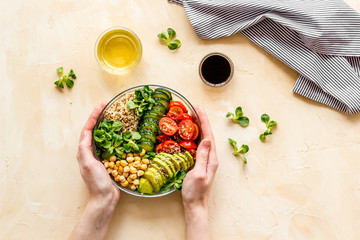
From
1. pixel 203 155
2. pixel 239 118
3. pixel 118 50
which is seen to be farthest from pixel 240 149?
pixel 118 50

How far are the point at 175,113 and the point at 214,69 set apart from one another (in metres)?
0.33

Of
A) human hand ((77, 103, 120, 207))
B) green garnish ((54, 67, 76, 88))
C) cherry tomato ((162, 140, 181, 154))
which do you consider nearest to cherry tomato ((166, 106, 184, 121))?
cherry tomato ((162, 140, 181, 154))

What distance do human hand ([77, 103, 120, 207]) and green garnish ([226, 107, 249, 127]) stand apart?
660mm

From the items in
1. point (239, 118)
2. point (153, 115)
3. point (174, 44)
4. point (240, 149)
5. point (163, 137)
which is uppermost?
point (174, 44)

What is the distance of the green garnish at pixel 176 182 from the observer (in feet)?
5.12

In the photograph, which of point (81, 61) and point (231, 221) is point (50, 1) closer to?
point (81, 61)

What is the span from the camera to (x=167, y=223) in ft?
5.68

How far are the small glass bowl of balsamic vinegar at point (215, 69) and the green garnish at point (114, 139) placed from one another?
0.47m

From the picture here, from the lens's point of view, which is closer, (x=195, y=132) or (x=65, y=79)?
(x=195, y=132)

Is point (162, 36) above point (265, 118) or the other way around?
above

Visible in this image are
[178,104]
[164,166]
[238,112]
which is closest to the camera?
[164,166]

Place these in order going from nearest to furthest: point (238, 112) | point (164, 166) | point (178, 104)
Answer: point (164, 166), point (178, 104), point (238, 112)

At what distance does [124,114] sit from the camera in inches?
62.6

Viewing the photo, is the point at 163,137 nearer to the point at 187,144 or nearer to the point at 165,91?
the point at 187,144
